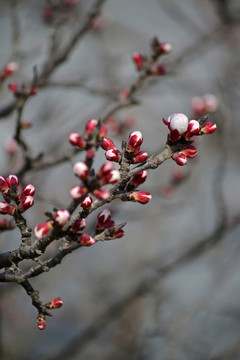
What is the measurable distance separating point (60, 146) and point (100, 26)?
147cm

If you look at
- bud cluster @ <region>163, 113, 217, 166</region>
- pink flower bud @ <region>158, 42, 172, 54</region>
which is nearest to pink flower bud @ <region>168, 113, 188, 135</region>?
bud cluster @ <region>163, 113, 217, 166</region>

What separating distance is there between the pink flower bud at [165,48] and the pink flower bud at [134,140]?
60.9 inches

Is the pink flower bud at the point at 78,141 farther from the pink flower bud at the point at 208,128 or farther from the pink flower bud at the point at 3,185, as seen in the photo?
the pink flower bud at the point at 208,128

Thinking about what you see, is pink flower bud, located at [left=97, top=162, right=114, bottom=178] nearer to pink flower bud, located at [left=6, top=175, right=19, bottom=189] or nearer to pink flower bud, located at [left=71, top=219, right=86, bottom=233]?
pink flower bud, located at [left=71, top=219, right=86, bottom=233]

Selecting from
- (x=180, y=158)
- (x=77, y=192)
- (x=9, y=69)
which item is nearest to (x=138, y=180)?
(x=180, y=158)

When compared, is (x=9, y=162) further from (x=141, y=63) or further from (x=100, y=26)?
(x=100, y=26)

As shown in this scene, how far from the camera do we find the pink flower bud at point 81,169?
1.06 metres

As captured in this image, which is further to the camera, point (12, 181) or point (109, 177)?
point (12, 181)

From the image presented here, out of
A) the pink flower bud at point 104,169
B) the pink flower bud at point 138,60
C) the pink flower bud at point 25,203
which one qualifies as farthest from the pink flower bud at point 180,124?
the pink flower bud at point 138,60

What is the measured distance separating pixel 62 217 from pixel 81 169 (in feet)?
0.56

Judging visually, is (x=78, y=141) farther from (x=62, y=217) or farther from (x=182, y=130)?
(x=182, y=130)

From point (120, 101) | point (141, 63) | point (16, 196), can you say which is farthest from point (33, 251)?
point (141, 63)

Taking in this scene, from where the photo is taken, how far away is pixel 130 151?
1343mm

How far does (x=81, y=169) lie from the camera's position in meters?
1.06
